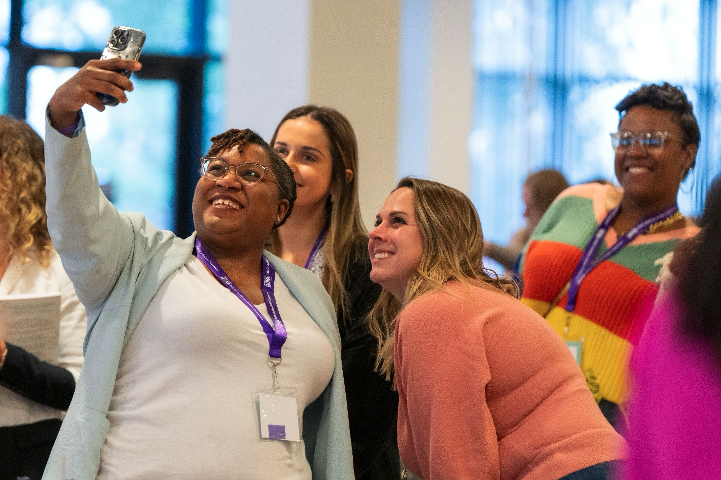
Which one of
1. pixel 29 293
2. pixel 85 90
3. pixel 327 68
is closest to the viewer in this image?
pixel 85 90

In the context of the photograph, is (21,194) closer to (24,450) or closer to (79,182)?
(24,450)

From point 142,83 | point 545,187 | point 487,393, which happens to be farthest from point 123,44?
point 142,83

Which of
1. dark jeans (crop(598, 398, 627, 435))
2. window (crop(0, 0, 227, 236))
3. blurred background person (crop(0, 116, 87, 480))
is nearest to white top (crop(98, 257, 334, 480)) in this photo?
blurred background person (crop(0, 116, 87, 480))

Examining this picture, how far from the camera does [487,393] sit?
6.13ft

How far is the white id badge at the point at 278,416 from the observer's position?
188cm

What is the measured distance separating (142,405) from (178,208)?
5059mm

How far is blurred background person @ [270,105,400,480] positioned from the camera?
248 cm

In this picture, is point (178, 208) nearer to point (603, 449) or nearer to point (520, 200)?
point (520, 200)

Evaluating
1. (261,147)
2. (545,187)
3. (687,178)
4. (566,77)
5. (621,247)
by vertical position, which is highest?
(566,77)

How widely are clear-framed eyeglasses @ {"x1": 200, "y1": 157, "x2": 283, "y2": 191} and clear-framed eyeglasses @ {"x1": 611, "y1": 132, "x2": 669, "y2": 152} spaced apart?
54.0 inches

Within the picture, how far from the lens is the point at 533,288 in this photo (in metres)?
2.93

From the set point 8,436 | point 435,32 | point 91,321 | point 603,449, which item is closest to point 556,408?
point 603,449

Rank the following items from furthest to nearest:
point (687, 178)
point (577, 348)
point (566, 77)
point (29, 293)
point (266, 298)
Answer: point (566, 77)
point (687, 178)
point (577, 348)
point (29, 293)
point (266, 298)

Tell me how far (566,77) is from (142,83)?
11.9 ft
